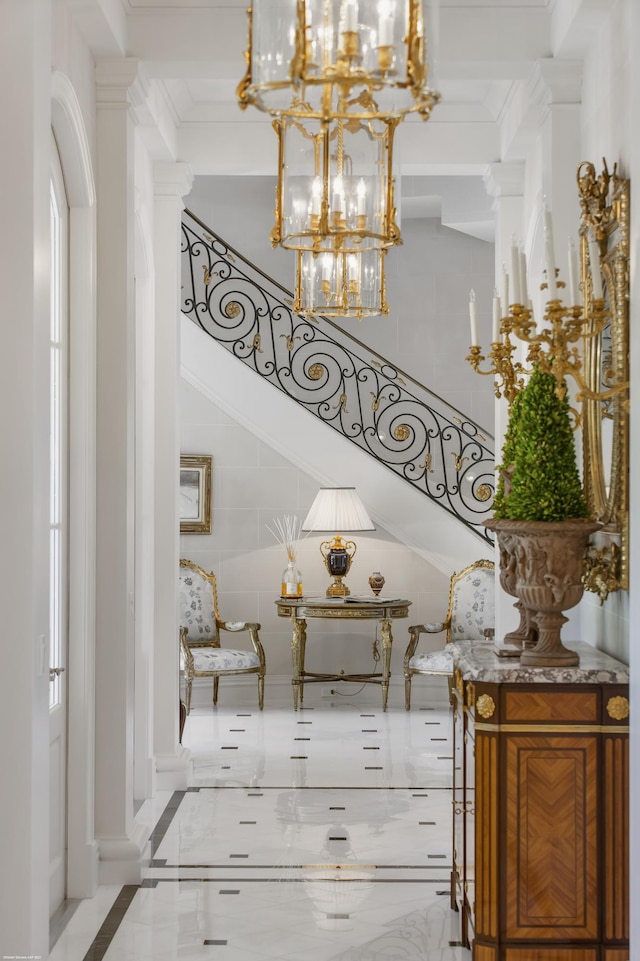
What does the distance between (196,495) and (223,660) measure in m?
1.68

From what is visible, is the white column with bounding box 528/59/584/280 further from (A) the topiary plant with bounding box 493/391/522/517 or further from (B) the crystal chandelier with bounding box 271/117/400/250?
(B) the crystal chandelier with bounding box 271/117/400/250

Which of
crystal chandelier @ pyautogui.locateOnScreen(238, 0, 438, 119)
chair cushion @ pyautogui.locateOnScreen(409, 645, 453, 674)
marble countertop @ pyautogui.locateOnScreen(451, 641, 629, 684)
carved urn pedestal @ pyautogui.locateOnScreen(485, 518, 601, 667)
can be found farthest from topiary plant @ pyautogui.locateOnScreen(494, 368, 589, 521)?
chair cushion @ pyautogui.locateOnScreen(409, 645, 453, 674)

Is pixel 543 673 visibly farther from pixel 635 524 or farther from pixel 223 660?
pixel 223 660

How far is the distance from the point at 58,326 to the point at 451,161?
3.10 meters

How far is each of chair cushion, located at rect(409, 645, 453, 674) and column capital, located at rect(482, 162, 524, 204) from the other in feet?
12.6

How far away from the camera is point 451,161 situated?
6.86 m

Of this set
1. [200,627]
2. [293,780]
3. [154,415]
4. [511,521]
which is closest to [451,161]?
[154,415]

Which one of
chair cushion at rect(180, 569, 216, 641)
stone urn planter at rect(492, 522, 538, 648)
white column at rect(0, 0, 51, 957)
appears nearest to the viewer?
white column at rect(0, 0, 51, 957)

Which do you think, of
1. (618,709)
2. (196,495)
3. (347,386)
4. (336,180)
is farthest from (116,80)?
(347,386)

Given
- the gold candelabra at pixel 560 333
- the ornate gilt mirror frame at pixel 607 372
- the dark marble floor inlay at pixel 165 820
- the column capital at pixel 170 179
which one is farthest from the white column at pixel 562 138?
the dark marble floor inlay at pixel 165 820

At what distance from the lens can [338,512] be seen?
9555 mm

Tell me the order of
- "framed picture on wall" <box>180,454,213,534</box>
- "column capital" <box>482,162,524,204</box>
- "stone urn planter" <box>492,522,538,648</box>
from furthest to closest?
"framed picture on wall" <box>180,454,213,534</box> < "column capital" <box>482,162,524,204</box> < "stone urn planter" <box>492,522,538,648</box>

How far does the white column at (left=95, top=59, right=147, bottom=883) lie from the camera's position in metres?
5.13

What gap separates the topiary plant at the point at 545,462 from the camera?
13.0ft
